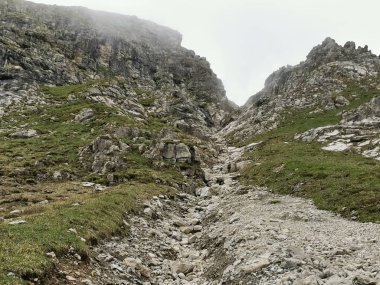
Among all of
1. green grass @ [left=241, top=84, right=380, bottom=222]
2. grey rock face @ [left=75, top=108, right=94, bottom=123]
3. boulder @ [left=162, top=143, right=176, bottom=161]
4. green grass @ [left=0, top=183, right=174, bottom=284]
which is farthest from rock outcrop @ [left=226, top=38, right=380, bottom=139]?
green grass @ [left=0, top=183, right=174, bottom=284]

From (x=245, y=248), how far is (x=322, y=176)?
832 inches

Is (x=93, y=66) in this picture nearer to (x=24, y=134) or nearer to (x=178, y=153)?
(x=24, y=134)

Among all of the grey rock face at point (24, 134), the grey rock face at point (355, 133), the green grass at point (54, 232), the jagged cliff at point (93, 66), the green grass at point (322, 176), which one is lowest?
the grey rock face at point (24, 134)

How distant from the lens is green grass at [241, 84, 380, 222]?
31484 mm

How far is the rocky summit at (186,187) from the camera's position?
2050 centimetres

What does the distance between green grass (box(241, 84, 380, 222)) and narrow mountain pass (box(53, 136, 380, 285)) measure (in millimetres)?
1875

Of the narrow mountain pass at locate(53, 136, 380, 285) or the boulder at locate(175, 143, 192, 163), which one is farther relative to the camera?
the boulder at locate(175, 143, 192, 163)

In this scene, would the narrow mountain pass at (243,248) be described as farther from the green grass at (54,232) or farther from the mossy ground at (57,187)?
the mossy ground at (57,187)

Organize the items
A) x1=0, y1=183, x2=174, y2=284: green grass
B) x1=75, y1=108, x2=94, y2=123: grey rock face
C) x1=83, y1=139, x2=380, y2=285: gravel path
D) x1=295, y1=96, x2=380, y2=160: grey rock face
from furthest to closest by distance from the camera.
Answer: x1=75, y1=108, x2=94, y2=123: grey rock face < x1=295, y1=96, x2=380, y2=160: grey rock face < x1=83, y1=139, x2=380, y2=285: gravel path < x1=0, y1=183, x2=174, y2=284: green grass

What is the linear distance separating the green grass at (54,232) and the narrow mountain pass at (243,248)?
1.19 metres

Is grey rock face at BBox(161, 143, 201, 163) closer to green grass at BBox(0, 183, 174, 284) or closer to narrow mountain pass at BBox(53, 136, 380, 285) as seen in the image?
narrow mountain pass at BBox(53, 136, 380, 285)

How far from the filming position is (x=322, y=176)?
4150cm

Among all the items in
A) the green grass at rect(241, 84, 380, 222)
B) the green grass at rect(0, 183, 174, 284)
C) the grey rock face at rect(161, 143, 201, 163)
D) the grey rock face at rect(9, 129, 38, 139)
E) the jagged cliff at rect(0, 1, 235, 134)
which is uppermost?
the jagged cliff at rect(0, 1, 235, 134)

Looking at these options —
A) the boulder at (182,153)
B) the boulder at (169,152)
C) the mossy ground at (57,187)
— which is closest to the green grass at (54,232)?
the mossy ground at (57,187)
